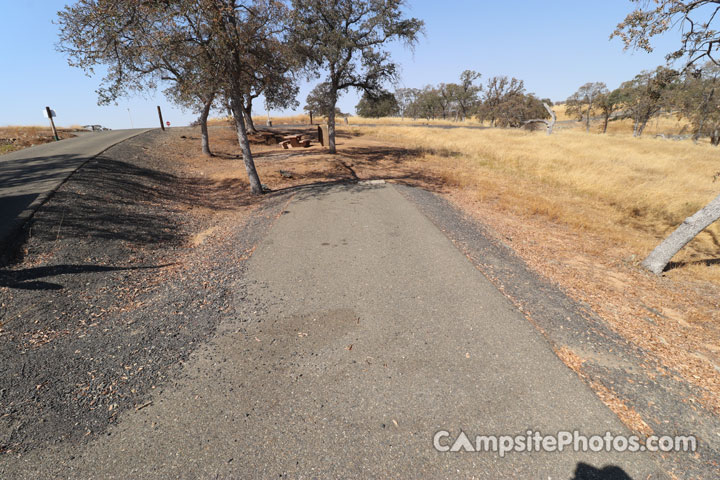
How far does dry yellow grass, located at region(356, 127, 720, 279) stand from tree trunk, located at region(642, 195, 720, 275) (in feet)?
3.44

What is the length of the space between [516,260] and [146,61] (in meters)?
21.3

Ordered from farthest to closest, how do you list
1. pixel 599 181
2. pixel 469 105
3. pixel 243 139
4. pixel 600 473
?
pixel 469 105 < pixel 599 181 < pixel 243 139 < pixel 600 473

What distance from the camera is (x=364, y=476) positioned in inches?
119

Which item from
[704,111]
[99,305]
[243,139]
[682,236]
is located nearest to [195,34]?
[243,139]

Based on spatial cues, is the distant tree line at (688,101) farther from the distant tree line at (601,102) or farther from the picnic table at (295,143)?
the picnic table at (295,143)

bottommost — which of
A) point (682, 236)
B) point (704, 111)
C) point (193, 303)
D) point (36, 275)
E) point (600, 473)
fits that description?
point (600, 473)

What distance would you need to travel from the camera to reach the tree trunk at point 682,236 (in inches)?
292

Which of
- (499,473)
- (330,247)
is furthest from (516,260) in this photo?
(499,473)

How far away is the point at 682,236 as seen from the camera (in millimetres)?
7754

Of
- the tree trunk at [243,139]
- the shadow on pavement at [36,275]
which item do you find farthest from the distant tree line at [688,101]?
the shadow on pavement at [36,275]

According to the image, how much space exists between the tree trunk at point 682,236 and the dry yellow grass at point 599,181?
41.3 inches

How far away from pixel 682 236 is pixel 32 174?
22109mm

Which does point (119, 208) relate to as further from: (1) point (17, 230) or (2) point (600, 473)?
(2) point (600, 473)

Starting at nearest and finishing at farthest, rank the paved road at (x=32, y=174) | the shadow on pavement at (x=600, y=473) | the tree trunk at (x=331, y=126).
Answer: the shadow on pavement at (x=600, y=473) → the paved road at (x=32, y=174) → the tree trunk at (x=331, y=126)
